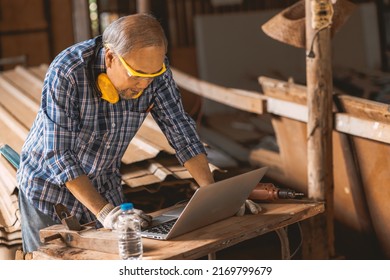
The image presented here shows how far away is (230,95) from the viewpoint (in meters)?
4.91

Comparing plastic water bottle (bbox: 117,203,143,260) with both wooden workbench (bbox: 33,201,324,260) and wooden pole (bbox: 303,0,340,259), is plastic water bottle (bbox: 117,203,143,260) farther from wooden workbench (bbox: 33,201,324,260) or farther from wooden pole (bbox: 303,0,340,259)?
wooden pole (bbox: 303,0,340,259)

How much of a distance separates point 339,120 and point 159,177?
103cm

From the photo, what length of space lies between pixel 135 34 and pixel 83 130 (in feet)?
1.55

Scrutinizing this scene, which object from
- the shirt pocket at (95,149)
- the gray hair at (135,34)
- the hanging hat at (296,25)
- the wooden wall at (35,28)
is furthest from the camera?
the wooden wall at (35,28)

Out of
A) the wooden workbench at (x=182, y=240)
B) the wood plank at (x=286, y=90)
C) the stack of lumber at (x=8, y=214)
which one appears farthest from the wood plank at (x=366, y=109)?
the stack of lumber at (x=8, y=214)

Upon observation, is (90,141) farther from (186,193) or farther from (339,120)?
(339,120)

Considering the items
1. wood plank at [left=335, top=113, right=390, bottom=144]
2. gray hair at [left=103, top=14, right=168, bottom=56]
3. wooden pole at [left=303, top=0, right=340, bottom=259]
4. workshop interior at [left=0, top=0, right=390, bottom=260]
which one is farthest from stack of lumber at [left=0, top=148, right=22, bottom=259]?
wood plank at [left=335, top=113, right=390, bottom=144]

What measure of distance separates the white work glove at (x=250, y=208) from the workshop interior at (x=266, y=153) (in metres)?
0.04

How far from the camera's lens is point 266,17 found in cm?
859

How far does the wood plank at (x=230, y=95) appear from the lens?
4531mm

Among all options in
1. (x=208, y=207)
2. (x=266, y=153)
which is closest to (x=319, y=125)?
(x=208, y=207)

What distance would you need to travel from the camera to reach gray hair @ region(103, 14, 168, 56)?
252 cm

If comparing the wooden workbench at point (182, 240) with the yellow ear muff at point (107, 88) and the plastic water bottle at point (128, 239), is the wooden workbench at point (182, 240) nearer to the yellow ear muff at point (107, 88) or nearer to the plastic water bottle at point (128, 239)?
the plastic water bottle at point (128, 239)
